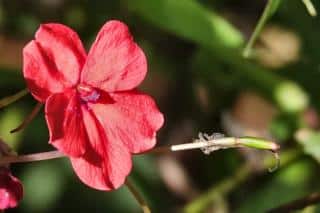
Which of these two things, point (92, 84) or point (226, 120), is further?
point (226, 120)

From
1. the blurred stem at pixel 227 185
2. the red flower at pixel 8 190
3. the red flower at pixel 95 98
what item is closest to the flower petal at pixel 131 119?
the red flower at pixel 95 98

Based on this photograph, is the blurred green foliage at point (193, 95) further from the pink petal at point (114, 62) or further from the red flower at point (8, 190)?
the red flower at point (8, 190)

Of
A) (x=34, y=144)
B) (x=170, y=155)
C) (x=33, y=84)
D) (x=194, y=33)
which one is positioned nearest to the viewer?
(x=33, y=84)

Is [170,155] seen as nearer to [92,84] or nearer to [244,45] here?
[244,45]

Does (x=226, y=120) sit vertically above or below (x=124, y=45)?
below

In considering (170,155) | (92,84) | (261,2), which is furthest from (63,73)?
(261,2)

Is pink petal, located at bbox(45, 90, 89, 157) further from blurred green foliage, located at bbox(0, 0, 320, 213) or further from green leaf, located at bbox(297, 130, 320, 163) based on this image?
green leaf, located at bbox(297, 130, 320, 163)

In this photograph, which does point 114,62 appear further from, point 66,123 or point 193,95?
point 193,95
